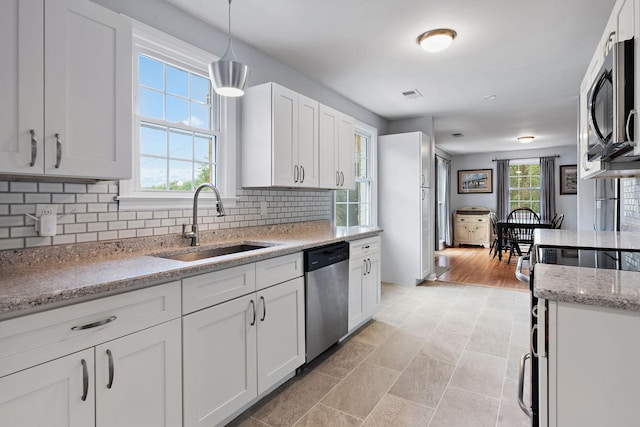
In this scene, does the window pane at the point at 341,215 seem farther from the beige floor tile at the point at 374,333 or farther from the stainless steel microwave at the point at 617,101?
the stainless steel microwave at the point at 617,101

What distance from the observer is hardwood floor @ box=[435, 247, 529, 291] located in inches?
192

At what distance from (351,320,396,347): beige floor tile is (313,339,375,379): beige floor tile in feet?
0.24

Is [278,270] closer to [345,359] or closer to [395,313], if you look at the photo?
[345,359]

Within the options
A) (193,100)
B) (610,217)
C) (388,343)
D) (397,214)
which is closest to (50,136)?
(193,100)

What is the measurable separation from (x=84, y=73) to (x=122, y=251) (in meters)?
0.91

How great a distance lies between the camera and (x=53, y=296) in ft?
3.51

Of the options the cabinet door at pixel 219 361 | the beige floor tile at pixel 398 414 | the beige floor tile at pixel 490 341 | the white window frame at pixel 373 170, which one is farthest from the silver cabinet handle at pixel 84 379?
the white window frame at pixel 373 170

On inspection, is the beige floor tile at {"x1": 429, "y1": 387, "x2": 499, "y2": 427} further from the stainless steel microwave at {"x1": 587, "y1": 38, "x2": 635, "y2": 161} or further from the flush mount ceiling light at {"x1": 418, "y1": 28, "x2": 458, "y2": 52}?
the flush mount ceiling light at {"x1": 418, "y1": 28, "x2": 458, "y2": 52}

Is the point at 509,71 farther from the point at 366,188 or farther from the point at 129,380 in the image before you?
the point at 129,380

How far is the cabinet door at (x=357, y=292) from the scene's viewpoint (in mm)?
2840

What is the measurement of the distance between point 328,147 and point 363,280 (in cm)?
125

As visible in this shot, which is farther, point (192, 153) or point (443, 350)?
point (443, 350)

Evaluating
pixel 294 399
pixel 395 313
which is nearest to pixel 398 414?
pixel 294 399

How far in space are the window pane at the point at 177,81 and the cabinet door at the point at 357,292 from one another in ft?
5.82
